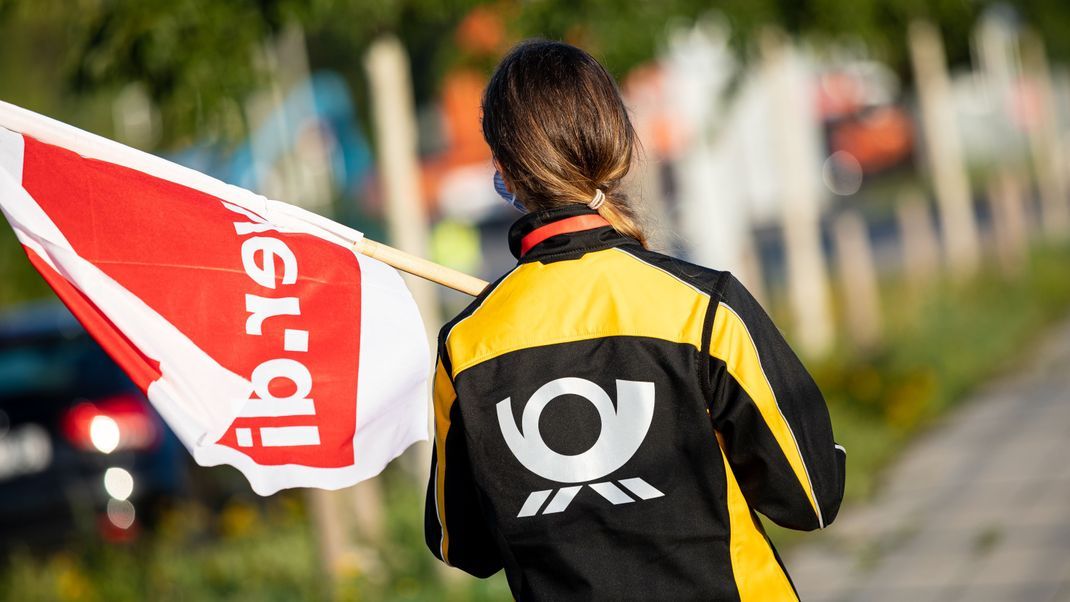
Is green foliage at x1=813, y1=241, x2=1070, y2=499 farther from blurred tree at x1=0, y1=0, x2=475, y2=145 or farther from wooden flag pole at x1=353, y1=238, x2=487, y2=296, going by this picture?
wooden flag pole at x1=353, y1=238, x2=487, y2=296

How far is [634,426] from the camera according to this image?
2.06m

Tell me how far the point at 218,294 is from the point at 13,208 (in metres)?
0.45

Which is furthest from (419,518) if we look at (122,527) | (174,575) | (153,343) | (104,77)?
(153,343)

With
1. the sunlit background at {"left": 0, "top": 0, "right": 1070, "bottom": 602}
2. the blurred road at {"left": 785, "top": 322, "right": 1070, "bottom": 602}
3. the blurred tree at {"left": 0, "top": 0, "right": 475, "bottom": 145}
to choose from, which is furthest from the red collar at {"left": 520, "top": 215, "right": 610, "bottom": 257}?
the blurred road at {"left": 785, "top": 322, "right": 1070, "bottom": 602}

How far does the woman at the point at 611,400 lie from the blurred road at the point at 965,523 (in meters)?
3.55

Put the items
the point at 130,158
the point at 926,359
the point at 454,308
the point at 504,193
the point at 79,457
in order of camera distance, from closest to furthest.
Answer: the point at 504,193 → the point at 130,158 → the point at 79,457 → the point at 926,359 → the point at 454,308

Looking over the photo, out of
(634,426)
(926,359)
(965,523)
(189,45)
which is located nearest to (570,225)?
(634,426)

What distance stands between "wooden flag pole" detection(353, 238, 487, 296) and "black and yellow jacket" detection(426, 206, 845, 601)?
326 millimetres

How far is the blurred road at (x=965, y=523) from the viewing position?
5.52 m

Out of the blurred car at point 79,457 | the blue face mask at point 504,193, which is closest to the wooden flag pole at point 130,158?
the blue face mask at point 504,193

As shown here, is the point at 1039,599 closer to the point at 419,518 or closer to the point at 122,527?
the point at 419,518

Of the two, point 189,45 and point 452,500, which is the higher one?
point 189,45

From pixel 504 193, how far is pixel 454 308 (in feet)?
42.1

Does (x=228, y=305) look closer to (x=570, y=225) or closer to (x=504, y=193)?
(x=504, y=193)
